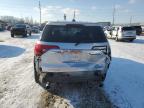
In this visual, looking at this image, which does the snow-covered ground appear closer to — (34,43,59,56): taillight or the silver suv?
the silver suv

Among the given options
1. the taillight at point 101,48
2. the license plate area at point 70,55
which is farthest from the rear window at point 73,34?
the license plate area at point 70,55

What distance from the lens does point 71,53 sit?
549 centimetres

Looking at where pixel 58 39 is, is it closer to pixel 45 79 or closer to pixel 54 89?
pixel 45 79

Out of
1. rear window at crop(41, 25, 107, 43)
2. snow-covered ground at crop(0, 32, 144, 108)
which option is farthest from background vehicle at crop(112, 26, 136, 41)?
rear window at crop(41, 25, 107, 43)

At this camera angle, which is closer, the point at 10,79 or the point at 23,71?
the point at 10,79

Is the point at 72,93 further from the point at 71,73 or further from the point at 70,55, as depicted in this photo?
the point at 70,55

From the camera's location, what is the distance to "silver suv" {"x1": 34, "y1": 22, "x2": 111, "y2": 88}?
5512 millimetres

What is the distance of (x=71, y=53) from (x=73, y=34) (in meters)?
0.57

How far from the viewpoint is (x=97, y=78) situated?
5941 millimetres

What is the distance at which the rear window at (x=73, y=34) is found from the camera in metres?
5.75

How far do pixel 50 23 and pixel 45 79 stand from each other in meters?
1.40

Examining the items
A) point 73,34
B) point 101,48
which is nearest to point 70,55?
point 73,34

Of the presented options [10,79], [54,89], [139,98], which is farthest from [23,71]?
[139,98]

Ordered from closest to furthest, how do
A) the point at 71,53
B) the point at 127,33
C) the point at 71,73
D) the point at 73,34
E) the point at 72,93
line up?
the point at 71,53 → the point at 71,73 → the point at 73,34 → the point at 72,93 → the point at 127,33
